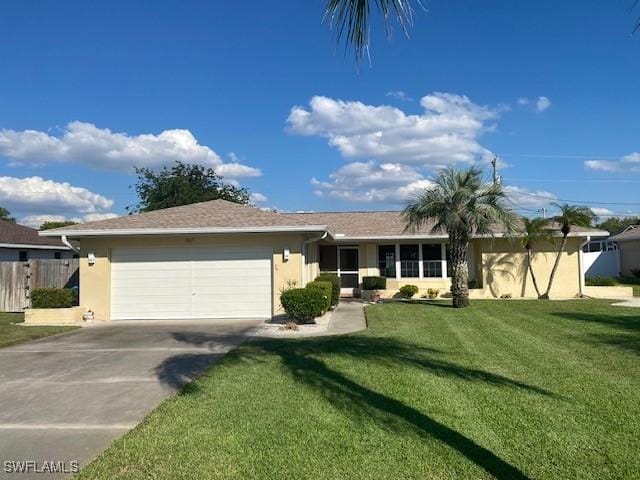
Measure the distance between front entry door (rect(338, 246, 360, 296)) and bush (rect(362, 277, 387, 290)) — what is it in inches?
53.7

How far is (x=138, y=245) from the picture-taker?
15445 mm

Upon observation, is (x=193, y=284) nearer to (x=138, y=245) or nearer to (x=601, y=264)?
(x=138, y=245)

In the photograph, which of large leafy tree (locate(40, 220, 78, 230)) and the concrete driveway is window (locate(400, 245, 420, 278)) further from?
large leafy tree (locate(40, 220, 78, 230))

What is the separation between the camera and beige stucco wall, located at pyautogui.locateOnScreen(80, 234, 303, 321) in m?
15.0

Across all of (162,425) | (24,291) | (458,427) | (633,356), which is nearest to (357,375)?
(458,427)

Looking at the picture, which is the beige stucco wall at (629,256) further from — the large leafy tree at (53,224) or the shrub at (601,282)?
the large leafy tree at (53,224)

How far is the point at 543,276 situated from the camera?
70.9 feet

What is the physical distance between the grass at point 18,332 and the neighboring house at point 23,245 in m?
9.53

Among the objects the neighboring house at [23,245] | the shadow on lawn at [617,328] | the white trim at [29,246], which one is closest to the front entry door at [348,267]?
the shadow on lawn at [617,328]

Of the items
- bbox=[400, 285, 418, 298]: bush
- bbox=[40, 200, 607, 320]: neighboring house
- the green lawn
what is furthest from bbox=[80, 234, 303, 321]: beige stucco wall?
bbox=[400, 285, 418, 298]: bush

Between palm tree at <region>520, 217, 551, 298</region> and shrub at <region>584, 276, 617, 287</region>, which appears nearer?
palm tree at <region>520, 217, 551, 298</region>

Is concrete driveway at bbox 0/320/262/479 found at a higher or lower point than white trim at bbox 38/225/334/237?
lower

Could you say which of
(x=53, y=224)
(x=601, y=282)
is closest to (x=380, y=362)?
(x=601, y=282)
